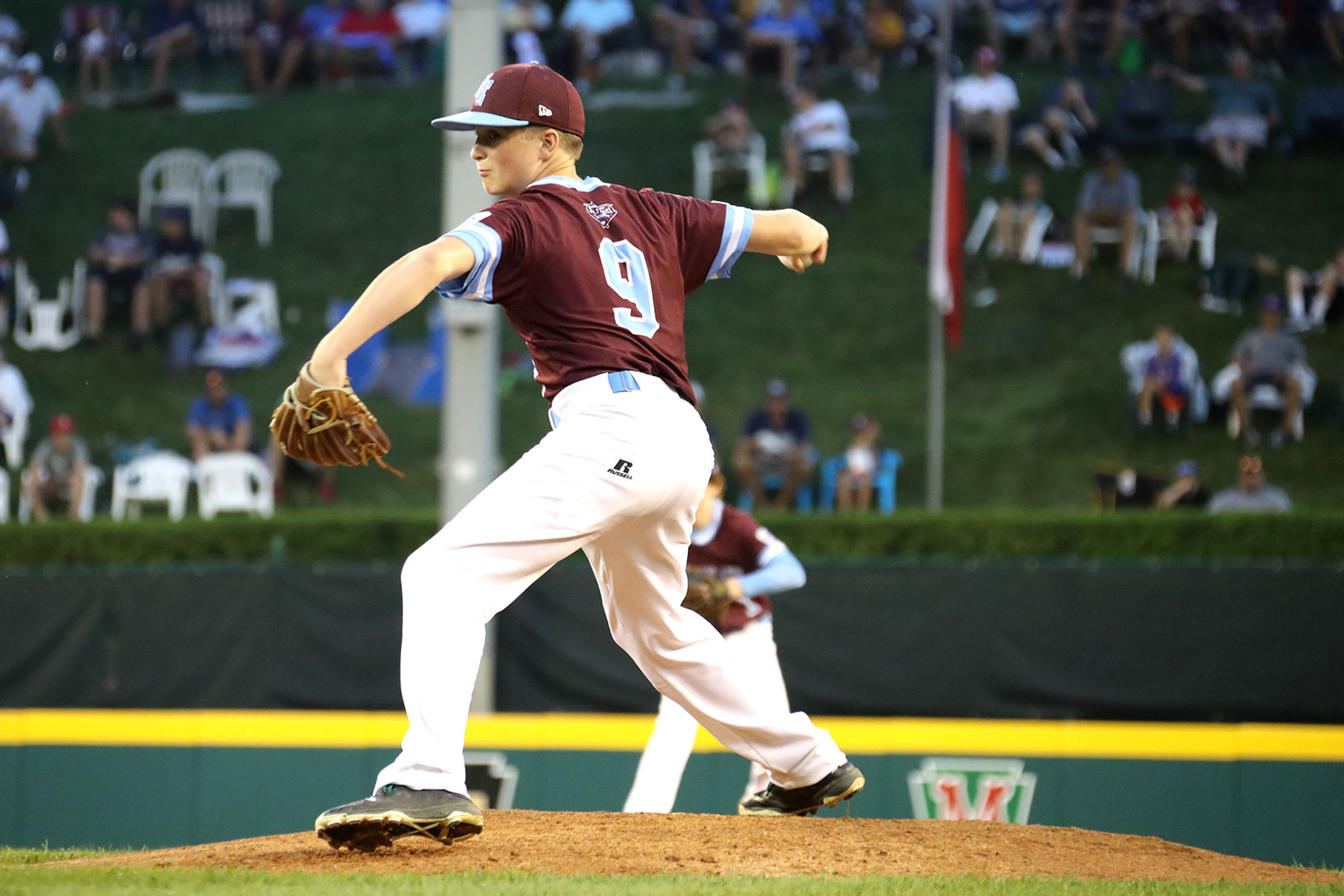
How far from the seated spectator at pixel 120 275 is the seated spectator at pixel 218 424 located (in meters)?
3.37

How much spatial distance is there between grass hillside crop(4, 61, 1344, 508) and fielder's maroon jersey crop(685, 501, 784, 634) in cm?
939

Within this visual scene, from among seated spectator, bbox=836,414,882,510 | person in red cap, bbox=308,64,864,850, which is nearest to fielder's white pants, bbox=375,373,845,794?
person in red cap, bbox=308,64,864,850

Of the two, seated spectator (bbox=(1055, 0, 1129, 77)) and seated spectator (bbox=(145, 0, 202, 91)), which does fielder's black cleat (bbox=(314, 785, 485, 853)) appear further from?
seated spectator (bbox=(145, 0, 202, 91))

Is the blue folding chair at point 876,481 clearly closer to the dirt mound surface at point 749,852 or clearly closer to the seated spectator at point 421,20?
the dirt mound surface at point 749,852

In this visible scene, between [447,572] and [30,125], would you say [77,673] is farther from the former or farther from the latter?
[30,125]

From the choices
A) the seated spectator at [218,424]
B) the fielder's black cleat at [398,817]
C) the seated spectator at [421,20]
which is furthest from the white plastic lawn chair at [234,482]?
the fielder's black cleat at [398,817]

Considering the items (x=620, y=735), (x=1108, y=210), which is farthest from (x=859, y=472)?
(x=620, y=735)

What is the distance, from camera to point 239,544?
1177 cm

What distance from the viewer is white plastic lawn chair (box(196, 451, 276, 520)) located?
1535 cm

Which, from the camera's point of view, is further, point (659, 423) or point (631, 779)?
point (631, 779)

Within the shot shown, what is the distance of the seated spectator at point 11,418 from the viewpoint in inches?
657

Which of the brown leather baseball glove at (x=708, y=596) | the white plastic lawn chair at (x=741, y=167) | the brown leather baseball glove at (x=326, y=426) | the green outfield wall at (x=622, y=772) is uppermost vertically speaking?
the white plastic lawn chair at (x=741, y=167)

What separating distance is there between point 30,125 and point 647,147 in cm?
888

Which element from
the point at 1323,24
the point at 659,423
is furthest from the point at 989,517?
the point at 1323,24
